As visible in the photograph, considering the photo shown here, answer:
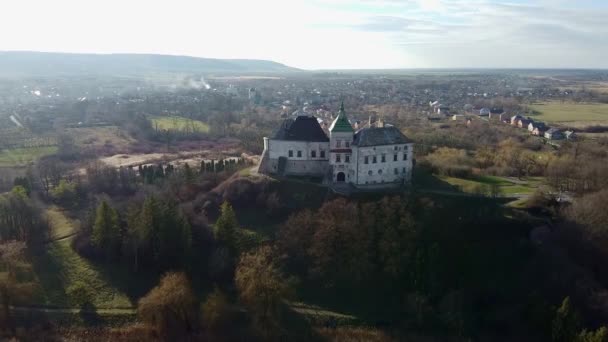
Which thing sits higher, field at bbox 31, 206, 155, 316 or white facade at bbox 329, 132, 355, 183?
white facade at bbox 329, 132, 355, 183

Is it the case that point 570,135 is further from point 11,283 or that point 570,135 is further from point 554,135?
point 11,283

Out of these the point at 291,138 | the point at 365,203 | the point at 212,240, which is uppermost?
the point at 291,138

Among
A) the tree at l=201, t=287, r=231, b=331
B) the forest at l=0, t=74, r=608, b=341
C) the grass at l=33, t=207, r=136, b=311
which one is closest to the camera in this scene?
the tree at l=201, t=287, r=231, b=331

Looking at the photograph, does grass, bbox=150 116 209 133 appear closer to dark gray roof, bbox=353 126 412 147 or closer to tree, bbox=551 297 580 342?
dark gray roof, bbox=353 126 412 147

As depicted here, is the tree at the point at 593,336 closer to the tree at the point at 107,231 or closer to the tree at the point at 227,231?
the tree at the point at 227,231

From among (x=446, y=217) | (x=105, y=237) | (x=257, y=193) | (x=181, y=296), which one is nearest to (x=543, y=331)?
(x=446, y=217)

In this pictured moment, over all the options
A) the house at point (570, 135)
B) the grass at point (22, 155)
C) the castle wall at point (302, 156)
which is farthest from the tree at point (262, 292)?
the house at point (570, 135)

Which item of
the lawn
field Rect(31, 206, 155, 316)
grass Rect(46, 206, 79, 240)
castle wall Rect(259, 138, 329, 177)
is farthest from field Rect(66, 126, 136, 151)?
the lawn

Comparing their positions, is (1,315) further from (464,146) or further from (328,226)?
(464,146)
